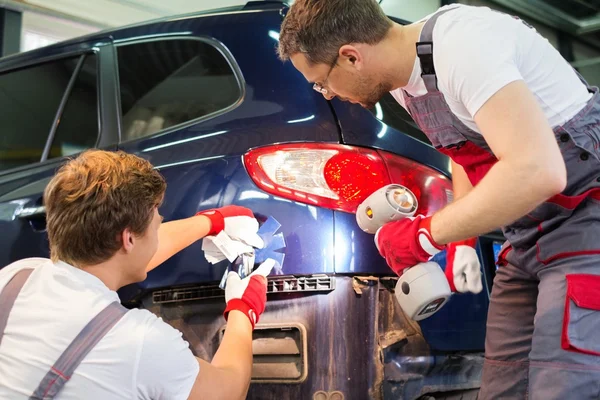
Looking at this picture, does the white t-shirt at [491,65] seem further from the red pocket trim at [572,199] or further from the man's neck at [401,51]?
the red pocket trim at [572,199]

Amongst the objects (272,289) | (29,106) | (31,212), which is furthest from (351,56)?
(29,106)

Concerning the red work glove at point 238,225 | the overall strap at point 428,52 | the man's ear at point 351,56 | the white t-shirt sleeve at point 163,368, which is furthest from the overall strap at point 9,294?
the overall strap at point 428,52

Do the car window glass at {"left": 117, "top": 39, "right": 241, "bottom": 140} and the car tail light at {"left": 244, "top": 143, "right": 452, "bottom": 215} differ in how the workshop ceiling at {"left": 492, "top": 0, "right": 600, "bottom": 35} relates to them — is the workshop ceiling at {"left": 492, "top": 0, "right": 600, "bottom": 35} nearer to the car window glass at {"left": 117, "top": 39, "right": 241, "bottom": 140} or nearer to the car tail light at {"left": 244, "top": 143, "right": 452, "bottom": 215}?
the car window glass at {"left": 117, "top": 39, "right": 241, "bottom": 140}

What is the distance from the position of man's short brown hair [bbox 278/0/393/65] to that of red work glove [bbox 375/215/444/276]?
472 mm

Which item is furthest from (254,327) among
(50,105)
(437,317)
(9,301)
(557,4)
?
(557,4)

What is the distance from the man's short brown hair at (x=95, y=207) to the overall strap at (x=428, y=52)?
74 centimetres

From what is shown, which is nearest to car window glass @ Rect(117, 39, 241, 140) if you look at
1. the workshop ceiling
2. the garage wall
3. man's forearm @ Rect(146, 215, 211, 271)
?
man's forearm @ Rect(146, 215, 211, 271)

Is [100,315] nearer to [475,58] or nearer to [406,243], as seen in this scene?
[406,243]

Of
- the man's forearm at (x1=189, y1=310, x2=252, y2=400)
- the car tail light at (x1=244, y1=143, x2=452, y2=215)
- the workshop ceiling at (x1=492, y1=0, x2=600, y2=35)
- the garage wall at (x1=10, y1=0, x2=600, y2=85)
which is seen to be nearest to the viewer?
the man's forearm at (x1=189, y1=310, x2=252, y2=400)

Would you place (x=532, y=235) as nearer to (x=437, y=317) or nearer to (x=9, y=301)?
(x=437, y=317)

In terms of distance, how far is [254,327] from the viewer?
73.4 inches

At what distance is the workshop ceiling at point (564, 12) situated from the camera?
7343 millimetres

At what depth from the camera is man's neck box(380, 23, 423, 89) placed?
5.41 feet

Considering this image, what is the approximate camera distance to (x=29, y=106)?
3.15 meters
